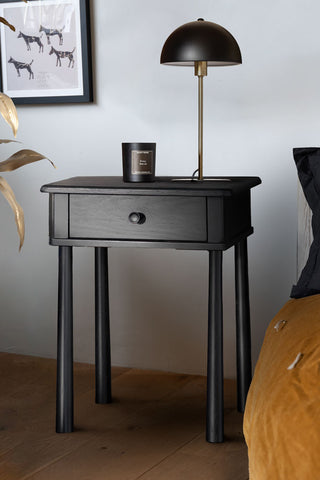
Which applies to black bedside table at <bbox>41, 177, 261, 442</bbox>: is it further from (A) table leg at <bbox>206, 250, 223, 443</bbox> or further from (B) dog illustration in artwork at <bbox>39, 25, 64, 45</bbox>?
(B) dog illustration in artwork at <bbox>39, 25, 64, 45</bbox>

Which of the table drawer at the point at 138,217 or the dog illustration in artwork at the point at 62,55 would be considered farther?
the dog illustration in artwork at the point at 62,55

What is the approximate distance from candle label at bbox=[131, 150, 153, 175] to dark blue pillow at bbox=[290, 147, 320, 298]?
0.40m

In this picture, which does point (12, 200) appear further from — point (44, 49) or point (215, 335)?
point (44, 49)

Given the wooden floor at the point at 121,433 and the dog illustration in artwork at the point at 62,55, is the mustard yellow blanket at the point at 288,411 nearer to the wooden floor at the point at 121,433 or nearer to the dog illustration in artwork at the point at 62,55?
the wooden floor at the point at 121,433

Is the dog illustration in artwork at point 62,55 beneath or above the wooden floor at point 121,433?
above

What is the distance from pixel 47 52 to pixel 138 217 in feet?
3.33

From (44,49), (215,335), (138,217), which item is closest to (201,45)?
(138,217)

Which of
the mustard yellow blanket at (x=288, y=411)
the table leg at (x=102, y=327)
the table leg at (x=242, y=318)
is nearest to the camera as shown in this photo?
the mustard yellow blanket at (x=288, y=411)

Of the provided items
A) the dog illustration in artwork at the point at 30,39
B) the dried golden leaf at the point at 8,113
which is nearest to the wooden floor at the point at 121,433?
the dried golden leaf at the point at 8,113

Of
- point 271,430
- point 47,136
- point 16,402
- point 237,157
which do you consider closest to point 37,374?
point 16,402

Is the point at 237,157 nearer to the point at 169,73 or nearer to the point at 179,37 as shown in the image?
the point at 169,73

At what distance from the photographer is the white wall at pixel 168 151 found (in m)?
2.35

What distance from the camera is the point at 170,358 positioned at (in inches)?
102

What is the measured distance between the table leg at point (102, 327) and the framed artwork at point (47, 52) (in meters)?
0.66
